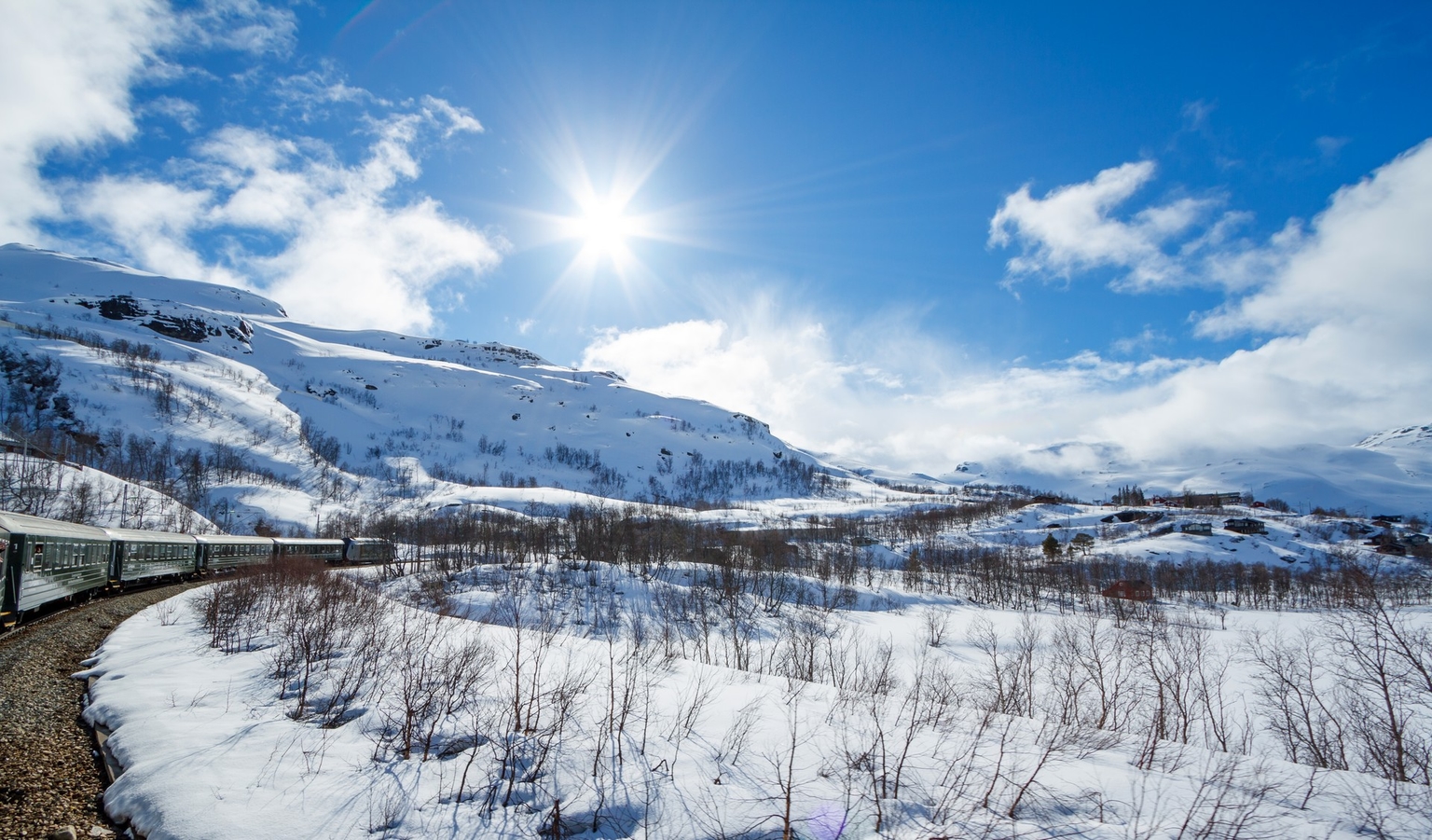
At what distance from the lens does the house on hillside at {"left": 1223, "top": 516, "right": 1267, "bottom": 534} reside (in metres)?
111

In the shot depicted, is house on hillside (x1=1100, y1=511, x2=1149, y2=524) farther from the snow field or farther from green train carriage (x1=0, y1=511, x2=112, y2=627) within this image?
green train carriage (x1=0, y1=511, x2=112, y2=627)

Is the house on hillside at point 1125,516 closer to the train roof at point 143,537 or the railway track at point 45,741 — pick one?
the train roof at point 143,537

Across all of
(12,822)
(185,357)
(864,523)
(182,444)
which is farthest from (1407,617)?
(185,357)

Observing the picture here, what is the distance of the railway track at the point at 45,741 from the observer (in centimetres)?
613

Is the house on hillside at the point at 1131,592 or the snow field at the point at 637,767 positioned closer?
the snow field at the point at 637,767

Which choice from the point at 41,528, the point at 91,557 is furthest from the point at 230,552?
the point at 41,528

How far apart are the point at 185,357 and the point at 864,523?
714ft

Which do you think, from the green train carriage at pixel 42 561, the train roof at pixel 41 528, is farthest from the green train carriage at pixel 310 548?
the train roof at pixel 41 528

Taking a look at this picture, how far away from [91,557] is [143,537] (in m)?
6.59

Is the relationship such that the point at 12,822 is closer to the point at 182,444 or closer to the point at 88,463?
the point at 88,463

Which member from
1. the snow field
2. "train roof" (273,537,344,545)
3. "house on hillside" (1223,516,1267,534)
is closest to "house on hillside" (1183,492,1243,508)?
"house on hillside" (1223,516,1267,534)

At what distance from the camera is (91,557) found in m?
20.9

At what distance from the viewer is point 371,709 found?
384 inches

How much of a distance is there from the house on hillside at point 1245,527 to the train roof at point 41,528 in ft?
508
